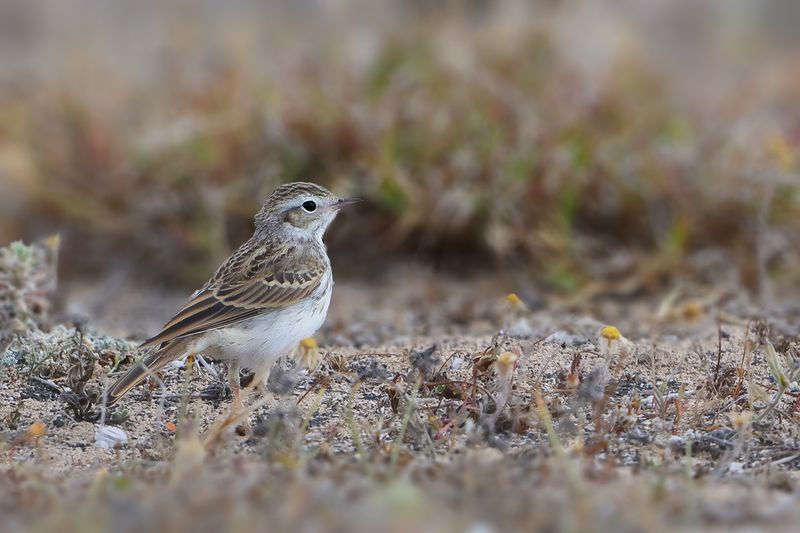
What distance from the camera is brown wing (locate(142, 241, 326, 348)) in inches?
222

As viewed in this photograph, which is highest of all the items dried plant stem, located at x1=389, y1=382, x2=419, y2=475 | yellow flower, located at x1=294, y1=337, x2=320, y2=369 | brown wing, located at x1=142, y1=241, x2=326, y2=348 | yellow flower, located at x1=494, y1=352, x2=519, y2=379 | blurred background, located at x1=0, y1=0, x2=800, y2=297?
blurred background, located at x1=0, y1=0, x2=800, y2=297

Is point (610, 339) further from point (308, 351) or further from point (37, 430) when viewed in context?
point (37, 430)

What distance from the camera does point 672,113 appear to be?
34.8ft

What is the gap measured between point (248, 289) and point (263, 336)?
0.34 meters

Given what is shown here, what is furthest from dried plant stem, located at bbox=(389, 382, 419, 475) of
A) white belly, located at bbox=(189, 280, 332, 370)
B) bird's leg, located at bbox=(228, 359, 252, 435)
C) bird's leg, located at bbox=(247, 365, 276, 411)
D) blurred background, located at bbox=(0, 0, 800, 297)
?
blurred background, located at bbox=(0, 0, 800, 297)

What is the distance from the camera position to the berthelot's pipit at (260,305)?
5523mm

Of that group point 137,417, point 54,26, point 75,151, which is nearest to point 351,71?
point 75,151

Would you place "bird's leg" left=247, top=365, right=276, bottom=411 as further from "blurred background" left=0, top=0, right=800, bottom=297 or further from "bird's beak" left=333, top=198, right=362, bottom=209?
"blurred background" left=0, top=0, right=800, bottom=297

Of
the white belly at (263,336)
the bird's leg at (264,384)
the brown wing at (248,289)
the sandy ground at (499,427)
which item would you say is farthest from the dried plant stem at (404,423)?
the brown wing at (248,289)

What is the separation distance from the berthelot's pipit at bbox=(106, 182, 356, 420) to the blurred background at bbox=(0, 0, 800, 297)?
2.49 m

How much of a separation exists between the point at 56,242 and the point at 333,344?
1750 millimetres

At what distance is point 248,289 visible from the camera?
19.6 ft

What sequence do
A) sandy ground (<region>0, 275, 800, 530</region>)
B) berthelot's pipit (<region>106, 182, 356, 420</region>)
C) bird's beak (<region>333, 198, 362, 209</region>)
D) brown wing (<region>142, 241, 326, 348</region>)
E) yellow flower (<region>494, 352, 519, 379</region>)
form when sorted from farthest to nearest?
1. bird's beak (<region>333, 198, 362, 209</region>)
2. brown wing (<region>142, 241, 326, 348</region>)
3. berthelot's pipit (<region>106, 182, 356, 420</region>)
4. yellow flower (<region>494, 352, 519, 379</region>)
5. sandy ground (<region>0, 275, 800, 530</region>)

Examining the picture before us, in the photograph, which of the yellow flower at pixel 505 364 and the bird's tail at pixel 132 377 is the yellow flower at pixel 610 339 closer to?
the yellow flower at pixel 505 364
